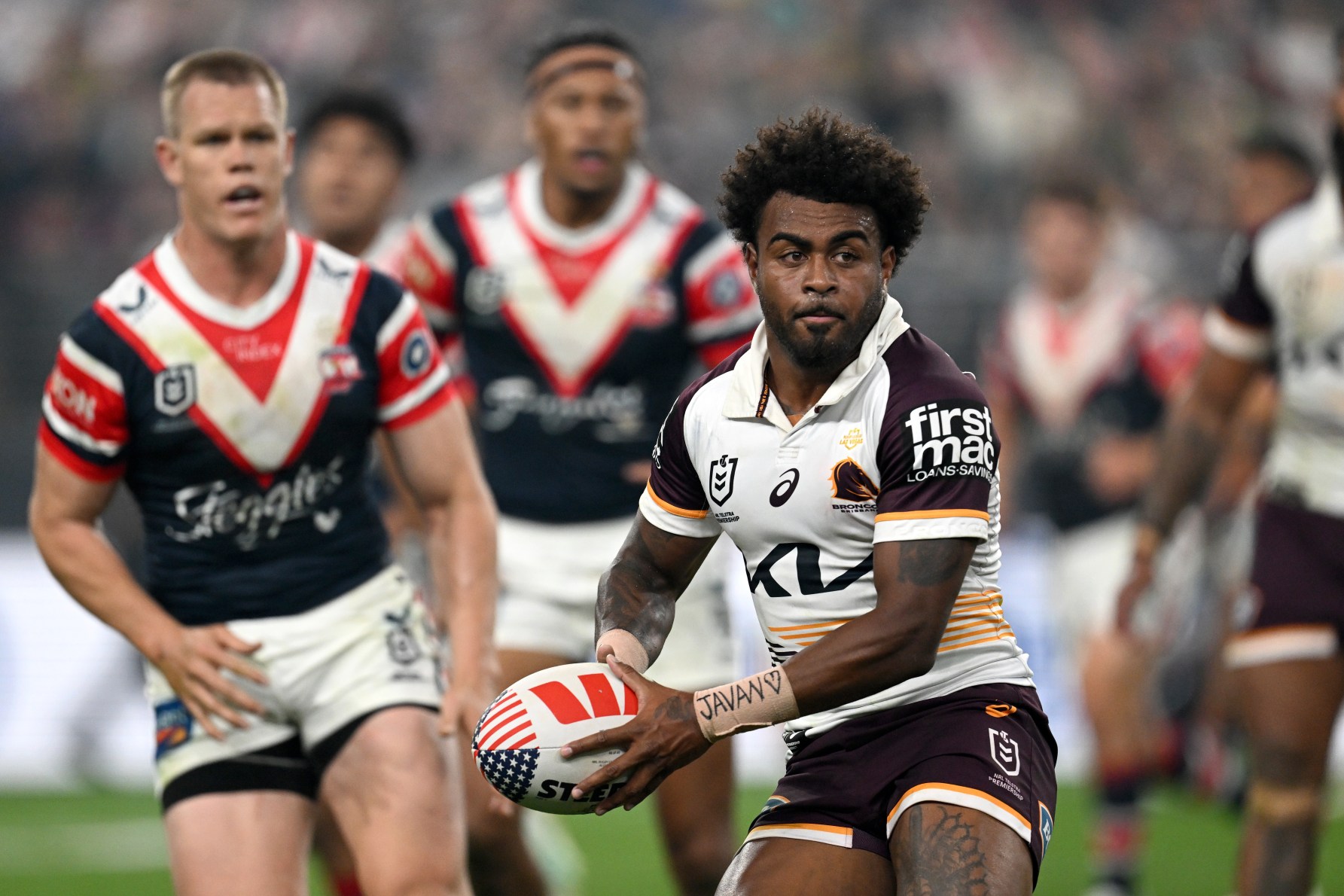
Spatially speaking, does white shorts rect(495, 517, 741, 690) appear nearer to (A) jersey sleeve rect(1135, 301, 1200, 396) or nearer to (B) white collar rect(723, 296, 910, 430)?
(B) white collar rect(723, 296, 910, 430)

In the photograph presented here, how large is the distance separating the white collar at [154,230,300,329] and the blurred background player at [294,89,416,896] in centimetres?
237

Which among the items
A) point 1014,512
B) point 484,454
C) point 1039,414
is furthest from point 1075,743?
point 484,454

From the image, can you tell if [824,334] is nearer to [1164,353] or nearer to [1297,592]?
[1297,592]

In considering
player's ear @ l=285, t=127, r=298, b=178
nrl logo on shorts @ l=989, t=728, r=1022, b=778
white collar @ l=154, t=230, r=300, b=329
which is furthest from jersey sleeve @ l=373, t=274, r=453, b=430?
nrl logo on shorts @ l=989, t=728, r=1022, b=778

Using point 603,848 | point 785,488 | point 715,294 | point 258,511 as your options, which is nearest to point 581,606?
Answer: point 715,294

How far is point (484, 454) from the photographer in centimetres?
688

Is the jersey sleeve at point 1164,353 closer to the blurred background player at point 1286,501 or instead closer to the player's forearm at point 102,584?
the blurred background player at point 1286,501

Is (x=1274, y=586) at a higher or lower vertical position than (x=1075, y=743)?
higher

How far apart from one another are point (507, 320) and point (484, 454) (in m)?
0.58

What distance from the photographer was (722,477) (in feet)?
13.7

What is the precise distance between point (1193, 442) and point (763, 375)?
251 cm

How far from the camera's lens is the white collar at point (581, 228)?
6621 millimetres

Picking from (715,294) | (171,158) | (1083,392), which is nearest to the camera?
(171,158)

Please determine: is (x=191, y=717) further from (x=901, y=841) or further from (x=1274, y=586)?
(x=1274, y=586)
